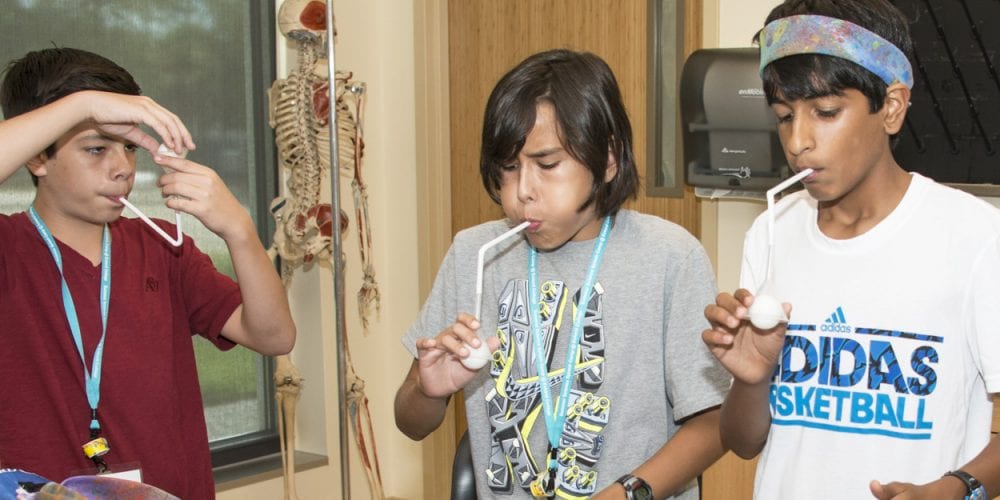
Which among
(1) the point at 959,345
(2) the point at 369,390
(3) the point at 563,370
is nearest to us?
(1) the point at 959,345

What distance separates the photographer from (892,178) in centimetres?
151

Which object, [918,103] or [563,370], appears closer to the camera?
[563,370]

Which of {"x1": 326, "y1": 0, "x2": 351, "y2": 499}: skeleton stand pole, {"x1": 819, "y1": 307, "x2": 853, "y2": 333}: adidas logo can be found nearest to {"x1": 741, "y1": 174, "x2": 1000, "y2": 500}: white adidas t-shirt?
{"x1": 819, "y1": 307, "x2": 853, "y2": 333}: adidas logo

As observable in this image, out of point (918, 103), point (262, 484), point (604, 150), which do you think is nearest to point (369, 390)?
point (262, 484)

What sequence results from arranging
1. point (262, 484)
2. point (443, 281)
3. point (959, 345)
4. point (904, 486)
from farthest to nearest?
point (262, 484) → point (443, 281) → point (959, 345) → point (904, 486)

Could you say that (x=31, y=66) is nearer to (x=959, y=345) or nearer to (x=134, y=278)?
(x=134, y=278)

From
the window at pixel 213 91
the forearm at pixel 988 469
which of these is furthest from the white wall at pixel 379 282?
the forearm at pixel 988 469

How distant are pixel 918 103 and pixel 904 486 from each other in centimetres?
138

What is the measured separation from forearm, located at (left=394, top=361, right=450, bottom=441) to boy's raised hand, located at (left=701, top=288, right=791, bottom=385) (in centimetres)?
48

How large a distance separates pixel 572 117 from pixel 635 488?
1.81 ft

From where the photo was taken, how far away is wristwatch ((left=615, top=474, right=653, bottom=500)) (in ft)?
4.83

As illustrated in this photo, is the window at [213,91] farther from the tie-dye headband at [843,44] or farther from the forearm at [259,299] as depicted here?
the tie-dye headband at [843,44]

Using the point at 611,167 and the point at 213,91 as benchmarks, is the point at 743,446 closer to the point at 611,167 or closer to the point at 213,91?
the point at 611,167

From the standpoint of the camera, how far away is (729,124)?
2541 millimetres
